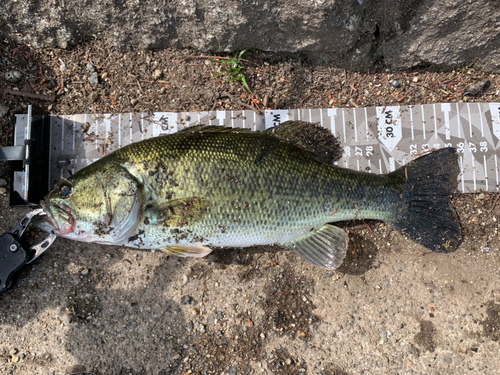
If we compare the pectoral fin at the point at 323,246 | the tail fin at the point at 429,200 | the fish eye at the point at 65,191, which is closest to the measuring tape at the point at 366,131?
the tail fin at the point at 429,200

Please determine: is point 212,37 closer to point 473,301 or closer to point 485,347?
point 473,301

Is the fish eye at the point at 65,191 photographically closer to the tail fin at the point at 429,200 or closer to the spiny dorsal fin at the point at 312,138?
the spiny dorsal fin at the point at 312,138

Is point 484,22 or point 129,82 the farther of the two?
point 129,82

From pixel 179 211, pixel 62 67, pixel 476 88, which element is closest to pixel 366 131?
pixel 476 88

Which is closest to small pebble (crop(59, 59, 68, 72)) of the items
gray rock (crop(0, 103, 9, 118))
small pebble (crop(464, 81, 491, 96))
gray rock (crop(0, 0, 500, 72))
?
gray rock (crop(0, 0, 500, 72))

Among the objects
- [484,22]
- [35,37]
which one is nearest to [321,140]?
[484,22]

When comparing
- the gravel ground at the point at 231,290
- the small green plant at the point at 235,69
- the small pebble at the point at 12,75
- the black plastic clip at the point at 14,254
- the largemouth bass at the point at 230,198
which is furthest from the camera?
the small green plant at the point at 235,69
